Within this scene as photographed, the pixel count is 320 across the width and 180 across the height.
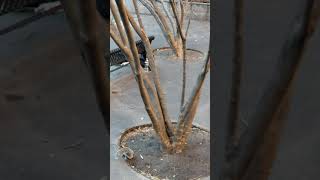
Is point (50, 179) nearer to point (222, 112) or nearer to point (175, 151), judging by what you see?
point (222, 112)

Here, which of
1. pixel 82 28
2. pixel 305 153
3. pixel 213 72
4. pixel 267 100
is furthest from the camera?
pixel 305 153

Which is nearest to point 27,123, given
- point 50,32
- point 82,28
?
point 50,32

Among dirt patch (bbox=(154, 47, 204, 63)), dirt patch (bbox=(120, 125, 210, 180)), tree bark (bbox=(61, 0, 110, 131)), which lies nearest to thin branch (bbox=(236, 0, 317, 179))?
tree bark (bbox=(61, 0, 110, 131))

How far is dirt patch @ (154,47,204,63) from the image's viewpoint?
7500mm

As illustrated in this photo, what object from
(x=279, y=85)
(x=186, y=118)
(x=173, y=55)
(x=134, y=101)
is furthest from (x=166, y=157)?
(x=173, y=55)

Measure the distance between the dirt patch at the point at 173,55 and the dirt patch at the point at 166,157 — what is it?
2.89 metres

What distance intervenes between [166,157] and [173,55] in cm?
378

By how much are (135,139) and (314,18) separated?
3834 mm

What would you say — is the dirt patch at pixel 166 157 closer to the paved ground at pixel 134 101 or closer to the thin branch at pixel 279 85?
the paved ground at pixel 134 101

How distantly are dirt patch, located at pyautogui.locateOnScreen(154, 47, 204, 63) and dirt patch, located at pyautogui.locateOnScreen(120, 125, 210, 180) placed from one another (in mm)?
2893

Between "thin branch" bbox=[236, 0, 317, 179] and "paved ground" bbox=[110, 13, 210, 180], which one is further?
"paved ground" bbox=[110, 13, 210, 180]

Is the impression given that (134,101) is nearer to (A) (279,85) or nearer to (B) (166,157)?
(B) (166,157)

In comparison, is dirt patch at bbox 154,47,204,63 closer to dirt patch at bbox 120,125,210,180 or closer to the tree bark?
dirt patch at bbox 120,125,210,180

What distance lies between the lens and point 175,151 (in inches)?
165
